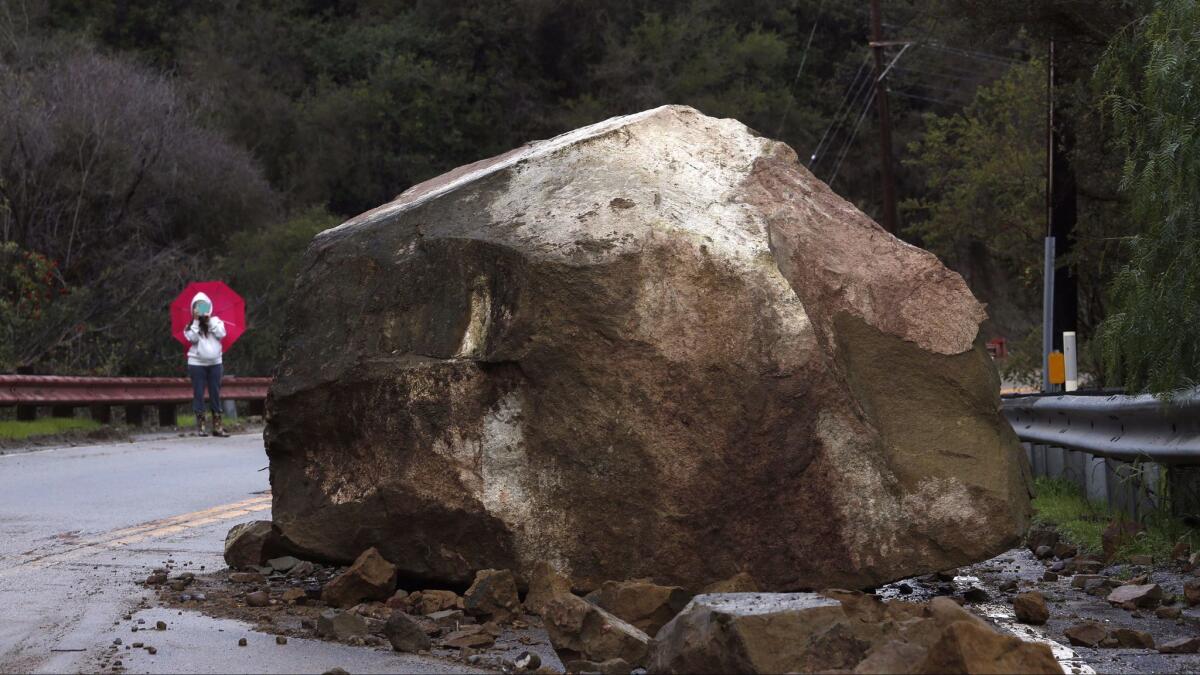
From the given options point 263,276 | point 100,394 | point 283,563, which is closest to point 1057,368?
point 100,394

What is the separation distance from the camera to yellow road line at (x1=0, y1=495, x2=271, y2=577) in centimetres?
733

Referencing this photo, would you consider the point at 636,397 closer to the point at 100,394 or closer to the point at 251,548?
the point at 251,548

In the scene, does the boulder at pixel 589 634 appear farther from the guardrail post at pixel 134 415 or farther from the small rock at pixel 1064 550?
the guardrail post at pixel 134 415

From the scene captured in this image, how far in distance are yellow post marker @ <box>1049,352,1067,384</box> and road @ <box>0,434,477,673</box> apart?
868 centimetres

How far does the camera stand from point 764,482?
609cm

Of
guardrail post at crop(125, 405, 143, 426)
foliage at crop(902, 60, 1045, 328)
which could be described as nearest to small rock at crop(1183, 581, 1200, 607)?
guardrail post at crop(125, 405, 143, 426)

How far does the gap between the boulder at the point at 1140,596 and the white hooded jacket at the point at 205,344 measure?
14.1m

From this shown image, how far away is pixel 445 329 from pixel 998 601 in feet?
8.56

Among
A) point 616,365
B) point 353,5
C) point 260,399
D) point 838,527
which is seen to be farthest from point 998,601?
point 353,5

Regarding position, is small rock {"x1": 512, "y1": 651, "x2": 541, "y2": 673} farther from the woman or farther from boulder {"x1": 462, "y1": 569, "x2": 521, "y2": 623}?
the woman

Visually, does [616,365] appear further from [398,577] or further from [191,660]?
[191,660]

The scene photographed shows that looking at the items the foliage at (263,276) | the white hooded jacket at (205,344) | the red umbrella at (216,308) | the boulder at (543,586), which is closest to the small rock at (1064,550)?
the boulder at (543,586)

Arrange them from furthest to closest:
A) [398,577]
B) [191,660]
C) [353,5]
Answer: [353,5]
[398,577]
[191,660]

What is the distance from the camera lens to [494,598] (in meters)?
5.91
